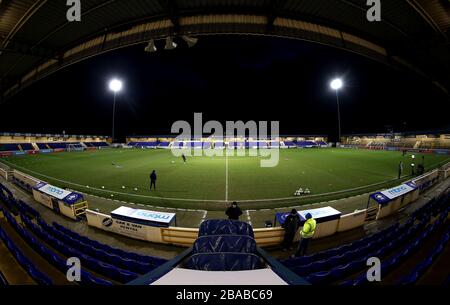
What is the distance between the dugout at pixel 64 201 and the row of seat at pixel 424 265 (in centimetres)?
1285

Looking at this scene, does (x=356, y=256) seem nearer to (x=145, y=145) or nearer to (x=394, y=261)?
(x=394, y=261)

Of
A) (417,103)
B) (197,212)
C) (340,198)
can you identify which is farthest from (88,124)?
(417,103)

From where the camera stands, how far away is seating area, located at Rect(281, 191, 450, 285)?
4434 mm

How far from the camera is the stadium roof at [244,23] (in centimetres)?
908

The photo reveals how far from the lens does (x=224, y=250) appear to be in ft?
12.0

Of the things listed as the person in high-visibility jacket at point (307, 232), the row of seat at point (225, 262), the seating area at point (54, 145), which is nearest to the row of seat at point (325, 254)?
the person in high-visibility jacket at point (307, 232)

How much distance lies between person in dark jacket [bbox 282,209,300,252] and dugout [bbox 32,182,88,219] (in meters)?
10.4

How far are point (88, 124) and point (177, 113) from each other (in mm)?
34551

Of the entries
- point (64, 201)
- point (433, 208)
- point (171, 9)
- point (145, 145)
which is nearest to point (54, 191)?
point (64, 201)

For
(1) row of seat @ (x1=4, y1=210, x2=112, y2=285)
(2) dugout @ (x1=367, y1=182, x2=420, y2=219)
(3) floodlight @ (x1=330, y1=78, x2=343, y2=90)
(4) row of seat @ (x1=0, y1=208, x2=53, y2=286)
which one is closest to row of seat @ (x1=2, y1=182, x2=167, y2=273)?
(1) row of seat @ (x1=4, y1=210, x2=112, y2=285)

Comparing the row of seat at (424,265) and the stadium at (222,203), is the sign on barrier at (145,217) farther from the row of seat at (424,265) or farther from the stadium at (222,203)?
the row of seat at (424,265)

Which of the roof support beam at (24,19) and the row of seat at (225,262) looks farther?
the roof support beam at (24,19)

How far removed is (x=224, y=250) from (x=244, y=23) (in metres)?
11.0

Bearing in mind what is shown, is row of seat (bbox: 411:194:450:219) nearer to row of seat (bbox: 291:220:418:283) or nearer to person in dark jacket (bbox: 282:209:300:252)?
row of seat (bbox: 291:220:418:283)
